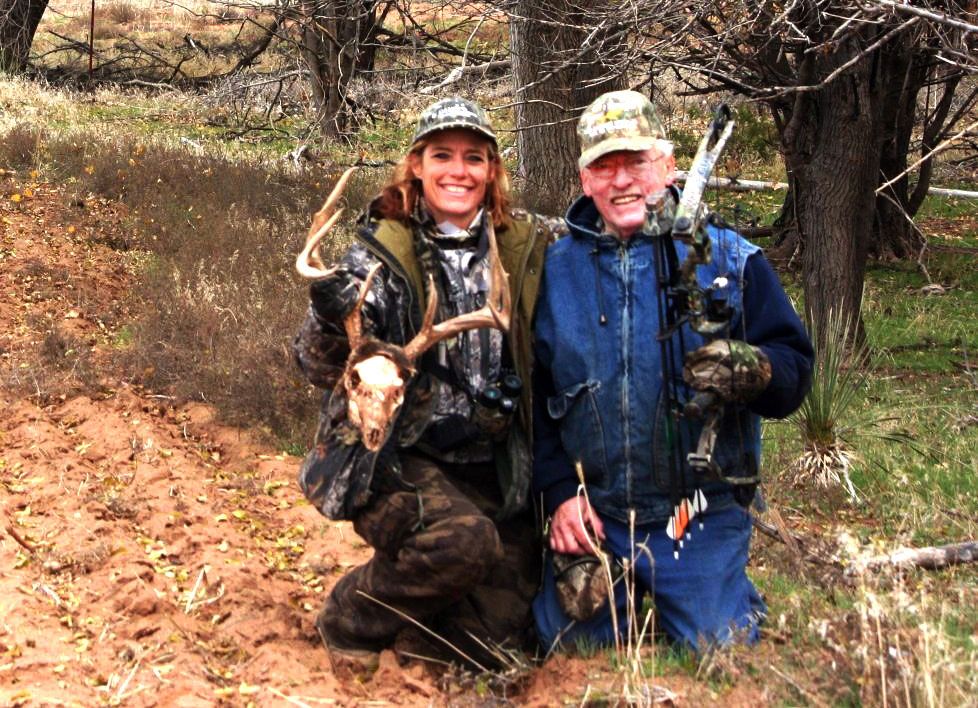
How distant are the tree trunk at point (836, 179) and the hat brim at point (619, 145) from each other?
14.8ft

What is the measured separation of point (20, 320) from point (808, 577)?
5.89 m

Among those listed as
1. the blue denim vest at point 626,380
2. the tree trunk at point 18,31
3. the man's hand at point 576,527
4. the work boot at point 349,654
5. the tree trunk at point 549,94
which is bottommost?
the work boot at point 349,654

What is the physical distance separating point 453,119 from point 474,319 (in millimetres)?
792

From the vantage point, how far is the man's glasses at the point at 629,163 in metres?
4.56

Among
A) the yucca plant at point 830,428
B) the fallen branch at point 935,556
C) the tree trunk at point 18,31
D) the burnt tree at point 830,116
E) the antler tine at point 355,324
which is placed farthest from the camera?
the tree trunk at point 18,31

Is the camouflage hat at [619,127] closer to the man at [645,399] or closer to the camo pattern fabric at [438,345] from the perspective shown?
the man at [645,399]

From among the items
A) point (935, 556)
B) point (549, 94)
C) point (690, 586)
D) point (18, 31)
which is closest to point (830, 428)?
point (935, 556)

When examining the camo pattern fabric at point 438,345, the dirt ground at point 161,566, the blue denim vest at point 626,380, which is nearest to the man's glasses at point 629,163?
the blue denim vest at point 626,380

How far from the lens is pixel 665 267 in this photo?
459 centimetres

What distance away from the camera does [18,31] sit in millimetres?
21359

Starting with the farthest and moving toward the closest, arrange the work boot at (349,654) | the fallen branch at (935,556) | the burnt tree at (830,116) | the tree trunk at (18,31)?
the tree trunk at (18,31), the burnt tree at (830,116), the fallen branch at (935,556), the work boot at (349,654)

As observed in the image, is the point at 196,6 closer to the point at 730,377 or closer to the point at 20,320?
the point at 20,320

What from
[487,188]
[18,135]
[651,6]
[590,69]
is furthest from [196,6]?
[487,188]

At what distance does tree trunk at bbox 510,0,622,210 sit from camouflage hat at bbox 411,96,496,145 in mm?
4393
